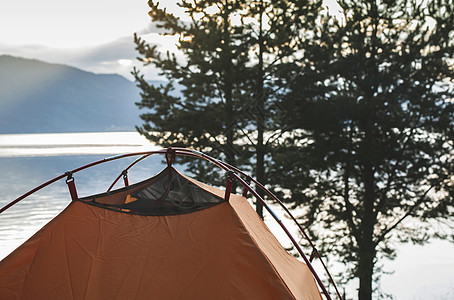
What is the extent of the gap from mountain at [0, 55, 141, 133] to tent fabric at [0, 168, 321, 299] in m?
157

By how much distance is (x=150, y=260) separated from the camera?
3186 mm

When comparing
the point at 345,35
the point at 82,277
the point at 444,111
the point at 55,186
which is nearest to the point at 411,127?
the point at 444,111

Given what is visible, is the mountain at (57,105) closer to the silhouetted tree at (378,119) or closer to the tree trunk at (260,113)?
the tree trunk at (260,113)

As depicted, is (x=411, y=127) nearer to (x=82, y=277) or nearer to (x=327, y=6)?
(x=327, y=6)

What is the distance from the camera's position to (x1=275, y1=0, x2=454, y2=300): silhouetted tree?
1067cm

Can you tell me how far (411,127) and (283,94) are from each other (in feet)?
12.4

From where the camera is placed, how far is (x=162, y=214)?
3.51 m

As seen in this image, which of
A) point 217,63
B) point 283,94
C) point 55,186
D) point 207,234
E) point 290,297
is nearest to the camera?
point 290,297

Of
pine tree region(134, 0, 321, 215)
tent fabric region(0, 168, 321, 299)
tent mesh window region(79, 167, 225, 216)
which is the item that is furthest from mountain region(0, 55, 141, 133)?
tent fabric region(0, 168, 321, 299)

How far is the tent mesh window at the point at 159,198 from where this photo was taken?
356 centimetres

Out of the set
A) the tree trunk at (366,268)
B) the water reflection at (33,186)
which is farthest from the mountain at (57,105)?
the tree trunk at (366,268)

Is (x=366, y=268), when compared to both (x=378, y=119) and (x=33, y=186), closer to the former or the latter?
(x=378, y=119)

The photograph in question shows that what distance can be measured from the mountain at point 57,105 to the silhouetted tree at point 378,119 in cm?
15032

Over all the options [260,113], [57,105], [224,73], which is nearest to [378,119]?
[260,113]
